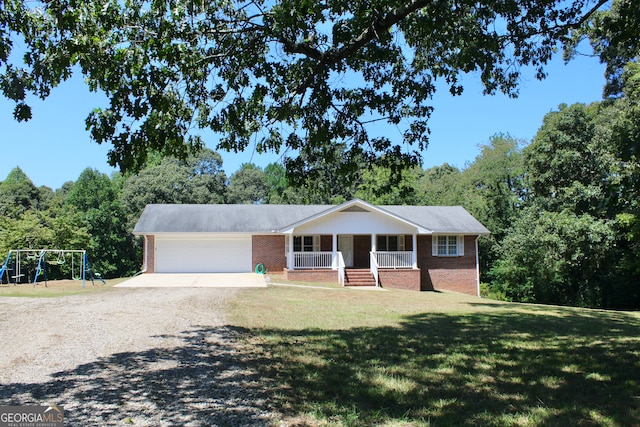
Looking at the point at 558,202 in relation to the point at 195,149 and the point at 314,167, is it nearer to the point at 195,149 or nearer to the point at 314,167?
the point at 314,167

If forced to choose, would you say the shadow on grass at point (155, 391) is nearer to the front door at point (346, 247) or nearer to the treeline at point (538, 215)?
the treeline at point (538, 215)

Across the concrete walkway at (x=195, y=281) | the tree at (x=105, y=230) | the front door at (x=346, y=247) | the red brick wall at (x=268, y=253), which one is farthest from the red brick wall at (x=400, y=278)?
the tree at (x=105, y=230)

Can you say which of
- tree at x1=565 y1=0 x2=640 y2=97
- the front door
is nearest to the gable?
the front door

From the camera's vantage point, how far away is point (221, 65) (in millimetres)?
8594

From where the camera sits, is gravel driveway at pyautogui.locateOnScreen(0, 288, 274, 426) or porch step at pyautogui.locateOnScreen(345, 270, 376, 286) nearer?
gravel driveway at pyautogui.locateOnScreen(0, 288, 274, 426)

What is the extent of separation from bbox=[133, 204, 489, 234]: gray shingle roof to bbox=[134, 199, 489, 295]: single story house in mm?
58

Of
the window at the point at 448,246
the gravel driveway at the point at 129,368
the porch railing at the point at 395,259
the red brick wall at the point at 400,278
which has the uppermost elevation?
the window at the point at 448,246

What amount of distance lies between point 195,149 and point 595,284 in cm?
2624

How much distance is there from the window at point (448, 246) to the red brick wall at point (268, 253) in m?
8.92

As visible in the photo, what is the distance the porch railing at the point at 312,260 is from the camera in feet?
85.0

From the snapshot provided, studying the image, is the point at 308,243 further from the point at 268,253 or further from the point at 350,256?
the point at 350,256

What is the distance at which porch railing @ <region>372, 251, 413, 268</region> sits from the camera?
2622 centimetres

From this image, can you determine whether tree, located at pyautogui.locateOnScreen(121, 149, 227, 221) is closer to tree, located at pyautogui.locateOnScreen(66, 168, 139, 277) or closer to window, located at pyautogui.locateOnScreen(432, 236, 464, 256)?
tree, located at pyautogui.locateOnScreen(66, 168, 139, 277)

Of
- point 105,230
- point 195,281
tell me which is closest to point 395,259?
point 195,281
